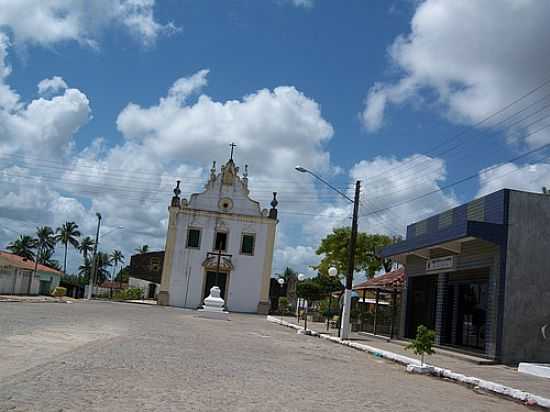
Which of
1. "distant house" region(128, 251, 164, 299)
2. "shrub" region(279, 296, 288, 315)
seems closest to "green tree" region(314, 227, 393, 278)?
"shrub" region(279, 296, 288, 315)

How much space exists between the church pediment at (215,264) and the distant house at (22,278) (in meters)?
14.8

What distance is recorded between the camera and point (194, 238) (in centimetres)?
5356

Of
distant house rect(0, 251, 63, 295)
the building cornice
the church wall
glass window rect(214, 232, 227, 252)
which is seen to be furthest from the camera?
glass window rect(214, 232, 227, 252)

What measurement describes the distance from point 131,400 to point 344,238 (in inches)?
2013

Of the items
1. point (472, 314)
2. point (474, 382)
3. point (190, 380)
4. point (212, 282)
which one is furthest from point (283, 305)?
point (190, 380)

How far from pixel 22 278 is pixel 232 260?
56.8 feet

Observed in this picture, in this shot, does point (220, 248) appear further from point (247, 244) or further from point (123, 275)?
point (123, 275)

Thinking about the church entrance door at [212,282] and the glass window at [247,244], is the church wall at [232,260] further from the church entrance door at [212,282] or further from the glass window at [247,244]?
the church entrance door at [212,282]

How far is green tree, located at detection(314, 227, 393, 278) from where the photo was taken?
57812 mm

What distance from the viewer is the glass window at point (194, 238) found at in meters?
53.3

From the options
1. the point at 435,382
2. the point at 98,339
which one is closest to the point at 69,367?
the point at 98,339

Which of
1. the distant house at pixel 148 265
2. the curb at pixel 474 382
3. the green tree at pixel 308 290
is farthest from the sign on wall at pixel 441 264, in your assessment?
the distant house at pixel 148 265

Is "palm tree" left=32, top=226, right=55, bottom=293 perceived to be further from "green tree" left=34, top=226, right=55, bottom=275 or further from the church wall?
the church wall

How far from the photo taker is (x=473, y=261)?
1952 centimetres
